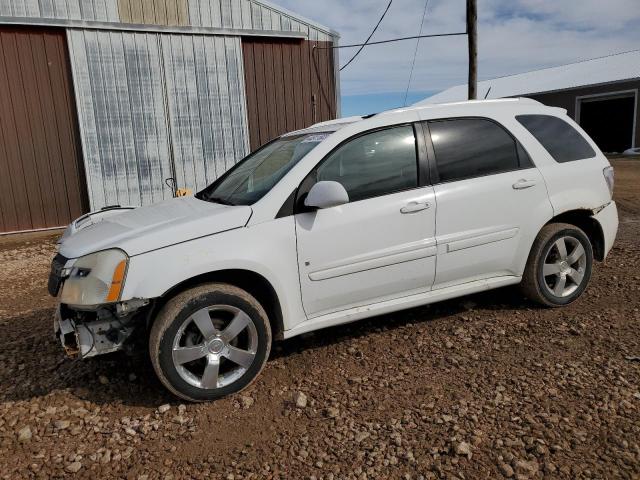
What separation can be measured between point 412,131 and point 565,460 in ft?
7.62

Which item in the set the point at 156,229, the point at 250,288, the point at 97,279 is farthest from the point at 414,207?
the point at 97,279

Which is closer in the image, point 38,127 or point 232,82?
point 38,127

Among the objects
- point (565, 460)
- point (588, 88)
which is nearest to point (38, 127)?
point (565, 460)

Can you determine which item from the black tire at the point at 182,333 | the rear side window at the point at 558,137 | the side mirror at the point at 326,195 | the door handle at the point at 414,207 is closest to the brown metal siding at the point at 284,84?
the rear side window at the point at 558,137

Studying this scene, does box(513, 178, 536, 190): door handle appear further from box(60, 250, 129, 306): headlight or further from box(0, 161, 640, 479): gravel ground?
box(60, 250, 129, 306): headlight

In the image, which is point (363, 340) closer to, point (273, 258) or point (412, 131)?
point (273, 258)

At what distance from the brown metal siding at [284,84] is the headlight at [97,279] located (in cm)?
714

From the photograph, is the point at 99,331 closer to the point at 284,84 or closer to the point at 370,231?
the point at 370,231

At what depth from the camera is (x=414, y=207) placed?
3.65m

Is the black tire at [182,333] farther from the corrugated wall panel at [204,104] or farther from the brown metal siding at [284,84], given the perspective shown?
the brown metal siding at [284,84]

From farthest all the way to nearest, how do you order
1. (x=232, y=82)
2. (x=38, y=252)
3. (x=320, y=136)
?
(x=232, y=82) < (x=38, y=252) < (x=320, y=136)

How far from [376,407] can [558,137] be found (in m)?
2.76

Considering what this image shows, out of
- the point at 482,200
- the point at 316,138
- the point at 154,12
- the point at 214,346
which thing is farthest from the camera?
the point at 154,12

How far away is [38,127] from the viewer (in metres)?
8.61
